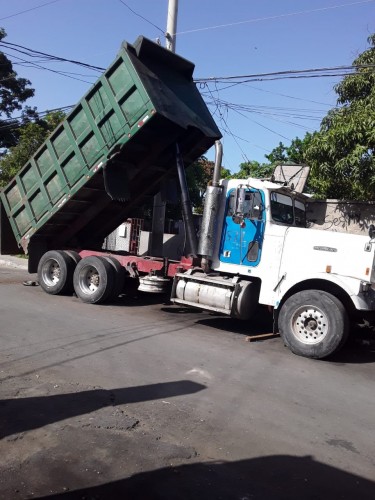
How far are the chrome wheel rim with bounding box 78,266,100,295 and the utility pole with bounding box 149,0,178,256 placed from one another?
227 centimetres

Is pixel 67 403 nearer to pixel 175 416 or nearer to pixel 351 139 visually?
pixel 175 416

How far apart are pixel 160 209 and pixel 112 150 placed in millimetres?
3696

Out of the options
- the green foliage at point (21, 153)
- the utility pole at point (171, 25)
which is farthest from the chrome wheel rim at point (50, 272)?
the green foliage at point (21, 153)

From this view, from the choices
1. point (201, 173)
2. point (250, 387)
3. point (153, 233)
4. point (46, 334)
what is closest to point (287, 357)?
point (250, 387)

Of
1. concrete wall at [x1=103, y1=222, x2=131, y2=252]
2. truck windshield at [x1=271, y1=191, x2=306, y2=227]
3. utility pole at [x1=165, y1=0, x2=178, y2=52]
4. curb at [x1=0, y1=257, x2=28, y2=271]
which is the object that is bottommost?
curb at [x1=0, y1=257, x2=28, y2=271]

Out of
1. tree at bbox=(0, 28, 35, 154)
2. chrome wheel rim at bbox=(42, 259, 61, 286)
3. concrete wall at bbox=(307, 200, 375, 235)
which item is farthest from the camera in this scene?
tree at bbox=(0, 28, 35, 154)

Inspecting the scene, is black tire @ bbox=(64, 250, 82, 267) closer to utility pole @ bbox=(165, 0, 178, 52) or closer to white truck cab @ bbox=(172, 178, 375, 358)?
white truck cab @ bbox=(172, 178, 375, 358)

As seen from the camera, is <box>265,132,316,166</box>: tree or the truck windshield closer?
the truck windshield

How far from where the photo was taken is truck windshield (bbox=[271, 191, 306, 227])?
7.77 meters

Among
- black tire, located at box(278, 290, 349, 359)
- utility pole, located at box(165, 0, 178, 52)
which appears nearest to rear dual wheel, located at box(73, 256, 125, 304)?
black tire, located at box(278, 290, 349, 359)

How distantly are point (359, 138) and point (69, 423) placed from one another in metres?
7.58

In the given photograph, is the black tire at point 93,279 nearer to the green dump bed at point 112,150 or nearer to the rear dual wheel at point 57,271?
the rear dual wheel at point 57,271

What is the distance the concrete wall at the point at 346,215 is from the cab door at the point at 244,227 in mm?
3293

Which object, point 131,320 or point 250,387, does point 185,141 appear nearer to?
point 131,320
